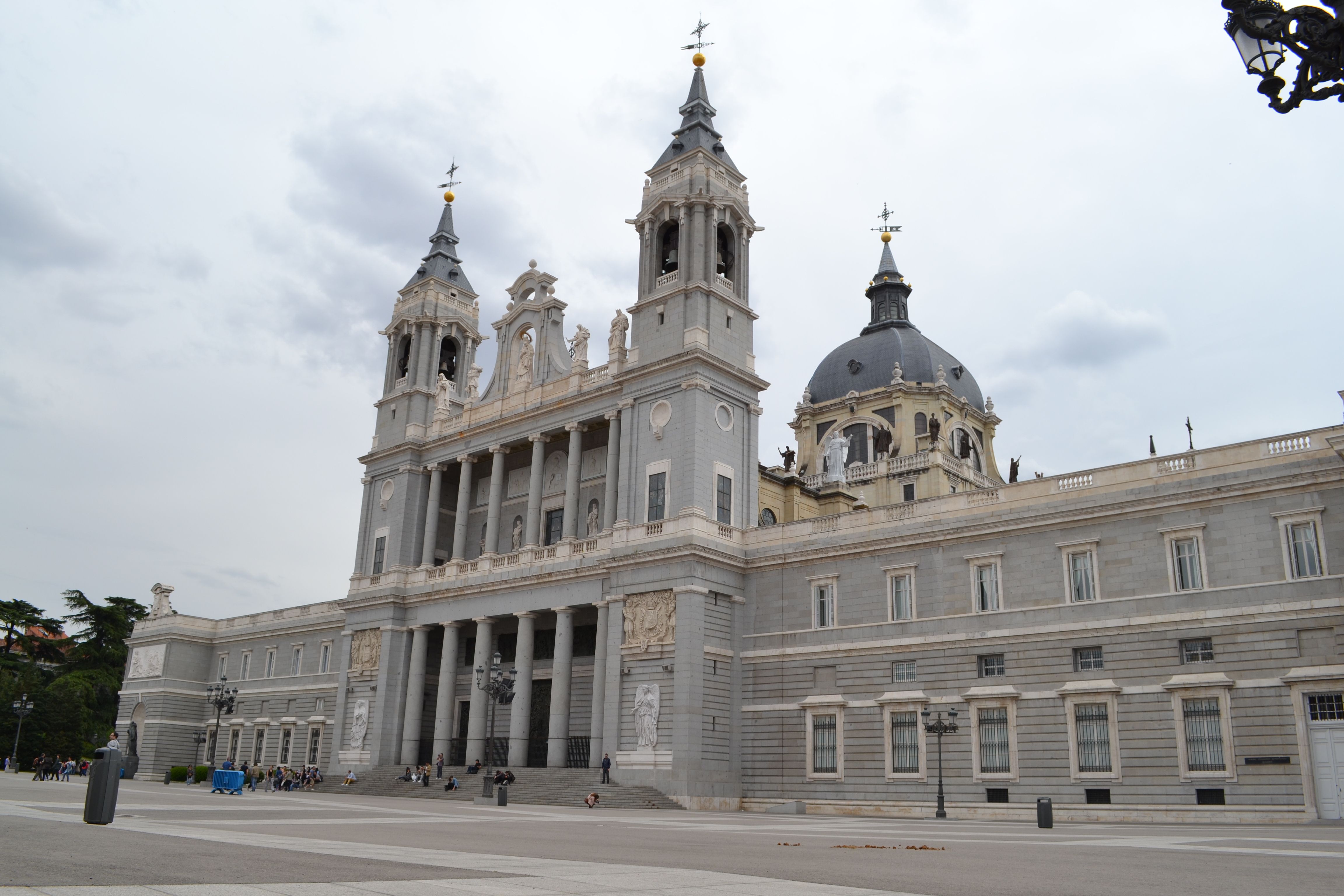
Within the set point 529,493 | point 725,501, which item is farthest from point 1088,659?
point 529,493

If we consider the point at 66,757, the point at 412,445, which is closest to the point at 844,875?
the point at 412,445

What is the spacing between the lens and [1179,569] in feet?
110

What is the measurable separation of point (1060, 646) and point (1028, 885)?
85.1 feet

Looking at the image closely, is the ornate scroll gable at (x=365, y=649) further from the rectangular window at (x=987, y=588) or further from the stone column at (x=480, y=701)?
A: the rectangular window at (x=987, y=588)

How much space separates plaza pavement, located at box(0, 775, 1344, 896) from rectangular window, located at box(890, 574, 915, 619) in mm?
13370

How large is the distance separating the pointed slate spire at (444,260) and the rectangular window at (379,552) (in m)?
15.8

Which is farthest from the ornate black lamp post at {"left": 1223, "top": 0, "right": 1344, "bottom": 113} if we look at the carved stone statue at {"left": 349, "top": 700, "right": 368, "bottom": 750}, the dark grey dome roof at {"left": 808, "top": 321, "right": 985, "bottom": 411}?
the dark grey dome roof at {"left": 808, "top": 321, "right": 985, "bottom": 411}

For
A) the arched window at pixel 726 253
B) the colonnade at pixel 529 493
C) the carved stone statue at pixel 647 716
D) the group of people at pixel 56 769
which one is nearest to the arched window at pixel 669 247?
the arched window at pixel 726 253

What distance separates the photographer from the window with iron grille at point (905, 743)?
38.0 meters

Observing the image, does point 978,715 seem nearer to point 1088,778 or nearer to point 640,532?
point 1088,778

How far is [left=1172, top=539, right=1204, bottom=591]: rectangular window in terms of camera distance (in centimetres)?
3316

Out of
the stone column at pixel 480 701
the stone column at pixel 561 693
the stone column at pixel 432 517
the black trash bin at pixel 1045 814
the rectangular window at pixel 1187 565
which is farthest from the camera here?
the stone column at pixel 432 517

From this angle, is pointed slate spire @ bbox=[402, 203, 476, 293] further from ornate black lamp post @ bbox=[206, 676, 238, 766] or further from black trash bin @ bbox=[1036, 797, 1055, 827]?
black trash bin @ bbox=[1036, 797, 1055, 827]

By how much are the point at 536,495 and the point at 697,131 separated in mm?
18943
